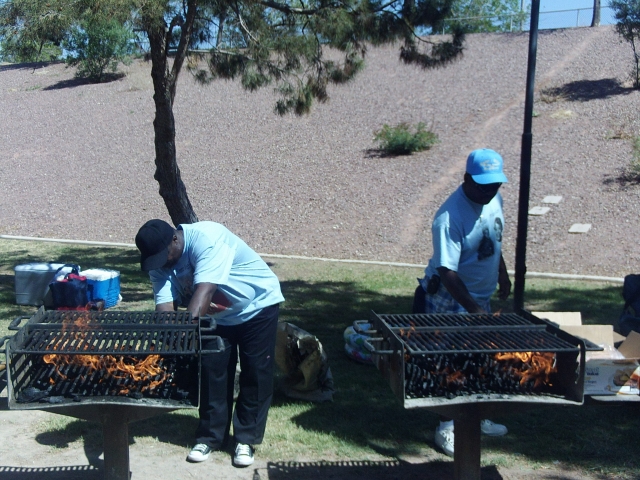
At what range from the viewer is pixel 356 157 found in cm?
1706

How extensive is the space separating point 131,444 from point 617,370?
278 cm

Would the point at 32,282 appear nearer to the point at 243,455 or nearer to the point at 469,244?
the point at 243,455

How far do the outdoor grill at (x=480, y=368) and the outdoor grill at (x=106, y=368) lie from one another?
2.60 feet

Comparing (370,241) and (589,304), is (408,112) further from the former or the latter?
(589,304)

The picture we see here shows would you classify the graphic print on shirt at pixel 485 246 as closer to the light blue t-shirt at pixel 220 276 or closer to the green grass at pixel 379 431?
the green grass at pixel 379 431

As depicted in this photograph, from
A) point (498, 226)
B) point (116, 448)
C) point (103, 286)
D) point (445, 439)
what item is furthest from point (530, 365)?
point (103, 286)

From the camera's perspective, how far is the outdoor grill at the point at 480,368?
2855mm

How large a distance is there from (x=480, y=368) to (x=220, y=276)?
4.22 ft

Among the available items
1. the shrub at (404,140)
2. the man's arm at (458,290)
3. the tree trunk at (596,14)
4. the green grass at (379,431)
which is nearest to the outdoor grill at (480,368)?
the green grass at (379,431)

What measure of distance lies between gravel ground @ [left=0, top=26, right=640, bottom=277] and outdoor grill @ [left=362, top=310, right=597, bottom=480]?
7.33 meters

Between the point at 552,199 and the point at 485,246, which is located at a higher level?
the point at 485,246

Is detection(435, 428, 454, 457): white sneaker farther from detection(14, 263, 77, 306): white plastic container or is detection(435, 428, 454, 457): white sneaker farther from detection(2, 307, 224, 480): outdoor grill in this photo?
detection(14, 263, 77, 306): white plastic container

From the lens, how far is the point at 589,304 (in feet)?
25.5

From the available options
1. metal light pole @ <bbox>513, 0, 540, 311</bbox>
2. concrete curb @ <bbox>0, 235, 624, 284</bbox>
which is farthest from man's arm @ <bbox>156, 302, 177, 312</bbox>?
concrete curb @ <bbox>0, 235, 624, 284</bbox>
